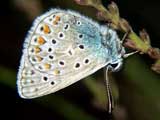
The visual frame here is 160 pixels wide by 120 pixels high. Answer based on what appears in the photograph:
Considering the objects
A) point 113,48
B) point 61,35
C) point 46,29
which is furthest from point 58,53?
point 113,48

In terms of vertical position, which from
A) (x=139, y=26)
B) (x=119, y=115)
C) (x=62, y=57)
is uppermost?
(x=139, y=26)

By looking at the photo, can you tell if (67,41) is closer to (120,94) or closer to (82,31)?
(82,31)

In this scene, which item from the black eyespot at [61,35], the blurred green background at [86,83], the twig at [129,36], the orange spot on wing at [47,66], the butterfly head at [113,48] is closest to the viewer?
the twig at [129,36]

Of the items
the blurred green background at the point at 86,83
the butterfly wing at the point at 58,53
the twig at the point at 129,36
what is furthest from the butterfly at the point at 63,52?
the blurred green background at the point at 86,83

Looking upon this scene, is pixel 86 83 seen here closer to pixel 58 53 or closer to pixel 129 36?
pixel 58 53

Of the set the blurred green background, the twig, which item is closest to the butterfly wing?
the twig

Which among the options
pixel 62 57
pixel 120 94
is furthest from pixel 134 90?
pixel 62 57

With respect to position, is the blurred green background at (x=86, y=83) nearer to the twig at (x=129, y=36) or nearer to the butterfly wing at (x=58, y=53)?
the butterfly wing at (x=58, y=53)

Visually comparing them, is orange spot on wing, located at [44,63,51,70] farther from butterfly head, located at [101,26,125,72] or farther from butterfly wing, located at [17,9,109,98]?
butterfly head, located at [101,26,125,72]
